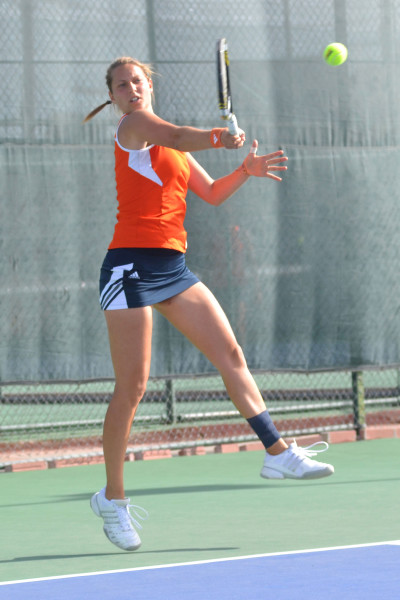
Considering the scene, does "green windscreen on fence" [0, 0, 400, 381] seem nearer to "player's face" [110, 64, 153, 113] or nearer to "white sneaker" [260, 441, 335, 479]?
"player's face" [110, 64, 153, 113]

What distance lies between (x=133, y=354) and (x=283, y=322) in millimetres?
2932

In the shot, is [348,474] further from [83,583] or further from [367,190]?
[83,583]

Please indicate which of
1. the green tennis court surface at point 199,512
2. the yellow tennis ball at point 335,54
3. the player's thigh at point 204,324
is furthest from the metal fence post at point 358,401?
the player's thigh at point 204,324

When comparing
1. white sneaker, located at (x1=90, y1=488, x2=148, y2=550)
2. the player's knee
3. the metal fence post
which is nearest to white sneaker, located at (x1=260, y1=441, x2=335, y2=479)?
the player's knee

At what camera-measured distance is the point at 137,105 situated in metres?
4.29

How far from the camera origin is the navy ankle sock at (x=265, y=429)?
4355 mm

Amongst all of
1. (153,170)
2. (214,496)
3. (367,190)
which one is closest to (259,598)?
(153,170)

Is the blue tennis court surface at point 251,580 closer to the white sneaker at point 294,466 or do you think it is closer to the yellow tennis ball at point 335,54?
the white sneaker at point 294,466

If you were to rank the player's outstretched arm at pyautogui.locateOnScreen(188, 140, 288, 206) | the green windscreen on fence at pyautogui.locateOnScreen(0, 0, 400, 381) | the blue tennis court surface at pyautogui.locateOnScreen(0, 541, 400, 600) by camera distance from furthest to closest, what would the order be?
the green windscreen on fence at pyautogui.locateOnScreen(0, 0, 400, 381) < the player's outstretched arm at pyautogui.locateOnScreen(188, 140, 288, 206) < the blue tennis court surface at pyautogui.locateOnScreen(0, 541, 400, 600)

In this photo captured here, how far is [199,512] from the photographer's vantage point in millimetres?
5094

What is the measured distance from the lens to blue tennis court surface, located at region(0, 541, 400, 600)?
11.2ft

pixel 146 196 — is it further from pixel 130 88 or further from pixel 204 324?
pixel 204 324

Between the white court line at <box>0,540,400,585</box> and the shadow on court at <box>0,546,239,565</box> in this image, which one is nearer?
the white court line at <box>0,540,400,585</box>

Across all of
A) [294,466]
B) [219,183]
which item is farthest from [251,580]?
[219,183]
